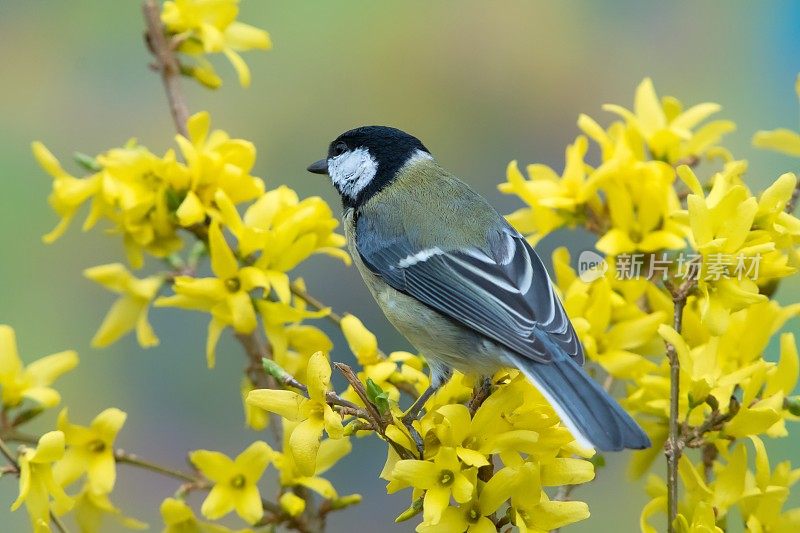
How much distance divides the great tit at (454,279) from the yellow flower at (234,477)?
0.11m

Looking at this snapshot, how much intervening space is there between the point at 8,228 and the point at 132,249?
873 mm

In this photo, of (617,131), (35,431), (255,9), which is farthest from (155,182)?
(255,9)

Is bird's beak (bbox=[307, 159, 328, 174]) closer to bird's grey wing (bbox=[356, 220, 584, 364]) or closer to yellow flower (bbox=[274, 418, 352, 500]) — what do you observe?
bird's grey wing (bbox=[356, 220, 584, 364])

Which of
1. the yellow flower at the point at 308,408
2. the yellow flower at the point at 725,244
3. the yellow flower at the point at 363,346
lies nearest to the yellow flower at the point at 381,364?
the yellow flower at the point at 363,346

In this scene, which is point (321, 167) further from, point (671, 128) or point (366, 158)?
point (671, 128)

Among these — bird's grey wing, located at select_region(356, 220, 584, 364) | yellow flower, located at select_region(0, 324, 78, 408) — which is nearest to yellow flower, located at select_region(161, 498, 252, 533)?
yellow flower, located at select_region(0, 324, 78, 408)

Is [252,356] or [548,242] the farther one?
[548,242]

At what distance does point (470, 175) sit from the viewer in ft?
5.34

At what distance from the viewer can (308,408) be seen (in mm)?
621

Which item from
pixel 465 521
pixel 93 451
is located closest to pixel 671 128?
pixel 465 521

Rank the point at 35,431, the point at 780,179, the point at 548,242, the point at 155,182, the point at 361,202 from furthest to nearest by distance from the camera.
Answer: the point at 548,242, the point at 35,431, the point at 361,202, the point at 155,182, the point at 780,179

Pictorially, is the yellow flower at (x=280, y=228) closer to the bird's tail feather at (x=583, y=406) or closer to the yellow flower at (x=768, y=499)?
the bird's tail feather at (x=583, y=406)

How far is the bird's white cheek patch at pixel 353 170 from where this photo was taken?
3.25 ft

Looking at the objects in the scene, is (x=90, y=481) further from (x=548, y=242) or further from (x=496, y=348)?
(x=548, y=242)
